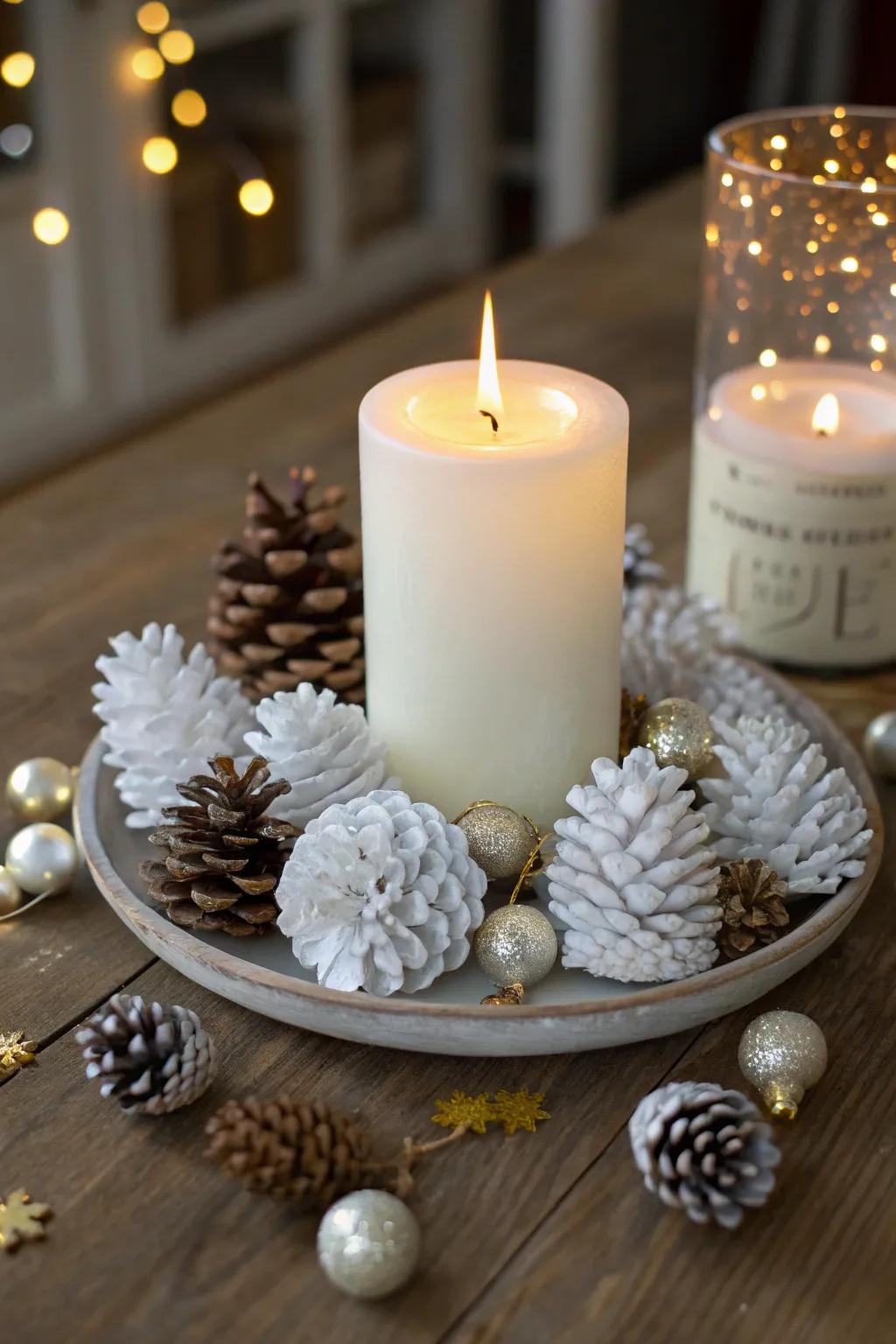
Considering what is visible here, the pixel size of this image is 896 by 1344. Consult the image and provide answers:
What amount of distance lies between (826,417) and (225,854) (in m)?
0.39

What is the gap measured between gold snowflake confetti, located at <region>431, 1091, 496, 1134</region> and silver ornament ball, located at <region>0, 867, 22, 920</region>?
7.8 inches

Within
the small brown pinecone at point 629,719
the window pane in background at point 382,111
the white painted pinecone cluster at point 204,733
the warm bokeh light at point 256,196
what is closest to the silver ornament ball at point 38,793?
the white painted pinecone cluster at point 204,733

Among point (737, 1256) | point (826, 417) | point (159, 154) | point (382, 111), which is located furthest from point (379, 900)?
point (382, 111)

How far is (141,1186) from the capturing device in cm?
45

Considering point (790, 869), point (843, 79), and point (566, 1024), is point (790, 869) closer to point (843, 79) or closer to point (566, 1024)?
point (566, 1024)

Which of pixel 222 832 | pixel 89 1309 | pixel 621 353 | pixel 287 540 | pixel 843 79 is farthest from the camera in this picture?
pixel 843 79

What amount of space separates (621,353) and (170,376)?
1.39m

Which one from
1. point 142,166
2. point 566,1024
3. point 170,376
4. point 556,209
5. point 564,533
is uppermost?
point 564,533

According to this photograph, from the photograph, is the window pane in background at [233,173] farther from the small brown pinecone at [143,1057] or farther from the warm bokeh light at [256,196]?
the small brown pinecone at [143,1057]

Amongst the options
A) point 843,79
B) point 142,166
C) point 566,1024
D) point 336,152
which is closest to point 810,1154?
point 566,1024

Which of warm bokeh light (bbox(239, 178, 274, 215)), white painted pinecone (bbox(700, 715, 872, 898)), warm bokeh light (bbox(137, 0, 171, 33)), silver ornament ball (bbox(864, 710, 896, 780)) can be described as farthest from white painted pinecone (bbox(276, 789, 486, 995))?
warm bokeh light (bbox(137, 0, 171, 33))

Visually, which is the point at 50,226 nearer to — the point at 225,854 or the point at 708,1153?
the point at 225,854

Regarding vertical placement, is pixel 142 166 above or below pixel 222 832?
below

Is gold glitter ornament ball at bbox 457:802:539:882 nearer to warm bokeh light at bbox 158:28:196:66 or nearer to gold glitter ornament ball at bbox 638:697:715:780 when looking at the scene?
gold glitter ornament ball at bbox 638:697:715:780
